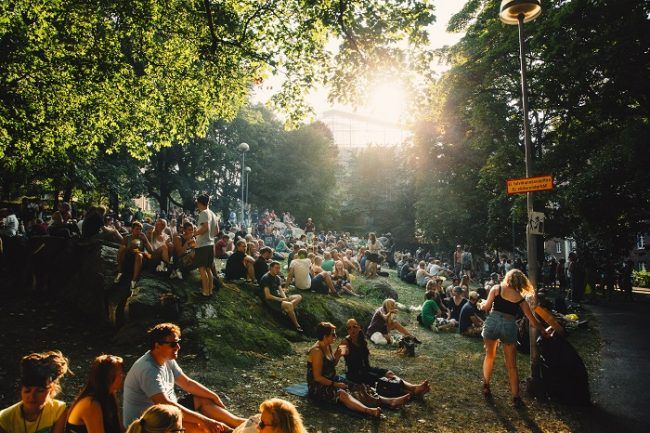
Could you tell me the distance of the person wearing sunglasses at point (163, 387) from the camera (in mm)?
3879

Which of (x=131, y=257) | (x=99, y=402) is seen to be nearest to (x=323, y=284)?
(x=131, y=257)

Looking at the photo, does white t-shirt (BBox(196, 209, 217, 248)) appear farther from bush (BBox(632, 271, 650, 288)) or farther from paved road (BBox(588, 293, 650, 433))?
bush (BBox(632, 271, 650, 288))

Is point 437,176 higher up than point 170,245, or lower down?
higher up

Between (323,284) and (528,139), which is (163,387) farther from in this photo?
(323,284)

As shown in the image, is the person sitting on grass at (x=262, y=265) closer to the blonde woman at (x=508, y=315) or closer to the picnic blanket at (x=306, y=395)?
the picnic blanket at (x=306, y=395)

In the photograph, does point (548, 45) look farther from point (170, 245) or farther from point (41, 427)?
point (41, 427)

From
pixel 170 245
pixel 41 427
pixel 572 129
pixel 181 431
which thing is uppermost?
pixel 572 129

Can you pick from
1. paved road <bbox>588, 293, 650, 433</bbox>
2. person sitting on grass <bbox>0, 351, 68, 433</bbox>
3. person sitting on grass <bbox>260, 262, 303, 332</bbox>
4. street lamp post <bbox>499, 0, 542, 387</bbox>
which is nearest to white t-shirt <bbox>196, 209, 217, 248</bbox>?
person sitting on grass <bbox>260, 262, 303, 332</bbox>

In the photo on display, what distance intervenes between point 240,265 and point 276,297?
1855 millimetres

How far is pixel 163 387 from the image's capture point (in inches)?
155

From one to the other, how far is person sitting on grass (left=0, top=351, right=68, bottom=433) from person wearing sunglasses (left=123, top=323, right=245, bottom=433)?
84 centimetres

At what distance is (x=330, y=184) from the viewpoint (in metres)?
44.5

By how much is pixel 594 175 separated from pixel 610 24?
15.6ft

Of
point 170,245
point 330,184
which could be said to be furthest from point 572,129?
point 330,184
